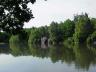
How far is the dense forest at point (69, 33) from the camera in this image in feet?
243

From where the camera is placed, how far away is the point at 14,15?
1192cm

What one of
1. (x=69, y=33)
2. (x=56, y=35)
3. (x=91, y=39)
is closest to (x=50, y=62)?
(x=91, y=39)

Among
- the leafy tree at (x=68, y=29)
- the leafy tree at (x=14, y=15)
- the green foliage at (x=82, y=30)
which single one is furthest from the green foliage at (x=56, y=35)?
the leafy tree at (x=14, y=15)

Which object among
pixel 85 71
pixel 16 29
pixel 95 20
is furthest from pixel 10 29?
pixel 95 20

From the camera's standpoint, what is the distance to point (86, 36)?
7400 cm

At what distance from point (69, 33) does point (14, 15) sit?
73796 millimetres

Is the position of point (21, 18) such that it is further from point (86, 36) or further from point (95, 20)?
point (95, 20)

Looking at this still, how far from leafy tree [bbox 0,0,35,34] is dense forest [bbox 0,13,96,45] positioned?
5555 cm

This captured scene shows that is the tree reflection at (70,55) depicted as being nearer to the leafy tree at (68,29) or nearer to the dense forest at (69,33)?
the dense forest at (69,33)

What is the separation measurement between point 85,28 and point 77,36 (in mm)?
3383

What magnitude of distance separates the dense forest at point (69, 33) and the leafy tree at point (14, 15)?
182 ft

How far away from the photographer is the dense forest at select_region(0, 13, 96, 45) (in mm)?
73956

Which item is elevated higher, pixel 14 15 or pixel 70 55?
pixel 14 15

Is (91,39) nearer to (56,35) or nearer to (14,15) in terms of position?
(56,35)
